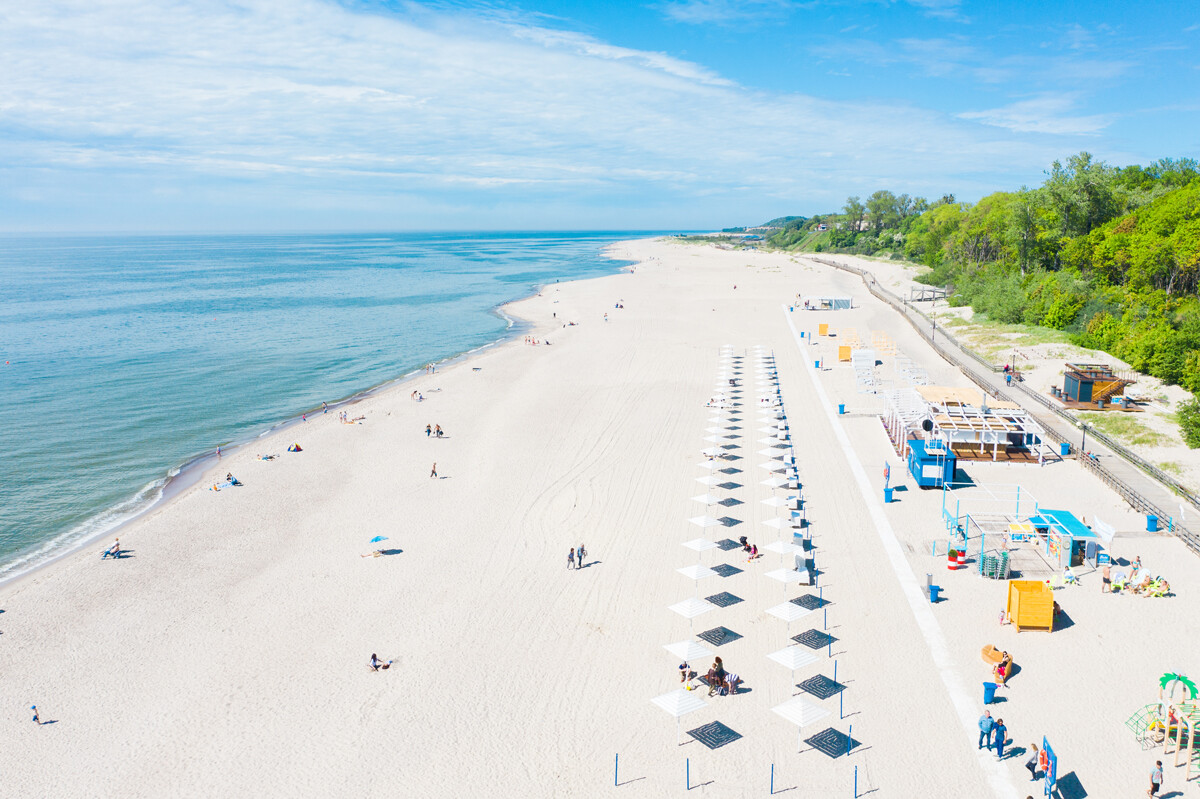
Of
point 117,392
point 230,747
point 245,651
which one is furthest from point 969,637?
point 117,392

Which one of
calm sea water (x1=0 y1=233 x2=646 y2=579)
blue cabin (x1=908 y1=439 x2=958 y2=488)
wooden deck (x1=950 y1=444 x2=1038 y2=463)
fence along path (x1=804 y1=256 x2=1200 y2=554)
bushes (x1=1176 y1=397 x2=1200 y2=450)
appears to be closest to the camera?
fence along path (x1=804 y1=256 x2=1200 y2=554)

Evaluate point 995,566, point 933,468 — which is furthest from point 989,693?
point 933,468

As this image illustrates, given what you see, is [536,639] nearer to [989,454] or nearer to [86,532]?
[86,532]

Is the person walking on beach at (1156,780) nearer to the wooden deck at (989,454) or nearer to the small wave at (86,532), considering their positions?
the wooden deck at (989,454)

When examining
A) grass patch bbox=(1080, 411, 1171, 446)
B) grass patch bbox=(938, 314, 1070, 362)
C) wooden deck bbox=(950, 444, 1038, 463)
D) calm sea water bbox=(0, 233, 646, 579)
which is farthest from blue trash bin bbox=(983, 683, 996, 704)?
grass patch bbox=(938, 314, 1070, 362)

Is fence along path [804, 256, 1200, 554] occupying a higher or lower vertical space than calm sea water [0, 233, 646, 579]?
higher

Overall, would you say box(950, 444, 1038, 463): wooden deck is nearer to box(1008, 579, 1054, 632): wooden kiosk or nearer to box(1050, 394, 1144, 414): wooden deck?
box(1050, 394, 1144, 414): wooden deck

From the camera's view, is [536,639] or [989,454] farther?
[989,454]
